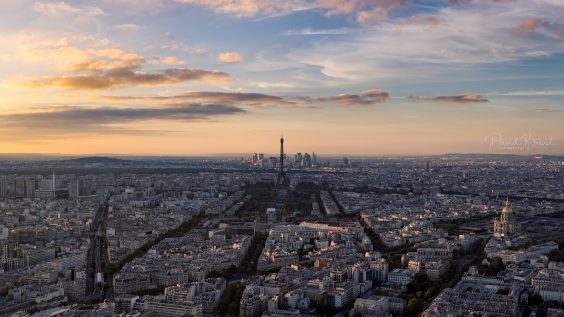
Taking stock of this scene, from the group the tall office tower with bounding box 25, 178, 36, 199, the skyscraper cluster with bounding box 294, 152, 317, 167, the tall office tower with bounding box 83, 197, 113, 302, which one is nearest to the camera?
the tall office tower with bounding box 83, 197, 113, 302

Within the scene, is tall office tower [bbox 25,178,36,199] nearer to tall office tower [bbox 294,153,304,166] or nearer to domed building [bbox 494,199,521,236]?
domed building [bbox 494,199,521,236]

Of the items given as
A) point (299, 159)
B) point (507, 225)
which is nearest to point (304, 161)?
point (299, 159)

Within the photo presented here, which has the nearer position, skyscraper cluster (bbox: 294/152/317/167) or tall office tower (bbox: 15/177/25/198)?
tall office tower (bbox: 15/177/25/198)

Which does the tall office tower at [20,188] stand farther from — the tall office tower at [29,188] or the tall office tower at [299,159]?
the tall office tower at [299,159]

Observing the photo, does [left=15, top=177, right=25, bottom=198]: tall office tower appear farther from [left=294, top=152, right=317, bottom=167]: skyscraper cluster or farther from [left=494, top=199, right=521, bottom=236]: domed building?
[left=294, top=152, right=317, bottom=167]: skyscraper cluster

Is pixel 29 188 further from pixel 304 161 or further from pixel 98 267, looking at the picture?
pixel 304 161

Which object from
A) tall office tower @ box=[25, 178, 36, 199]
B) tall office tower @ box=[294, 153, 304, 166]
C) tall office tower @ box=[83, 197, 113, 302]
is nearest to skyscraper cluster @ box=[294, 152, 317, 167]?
tall office tower @ box=[294, 153, 304, 166]

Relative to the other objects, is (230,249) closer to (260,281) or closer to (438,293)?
(260,281)

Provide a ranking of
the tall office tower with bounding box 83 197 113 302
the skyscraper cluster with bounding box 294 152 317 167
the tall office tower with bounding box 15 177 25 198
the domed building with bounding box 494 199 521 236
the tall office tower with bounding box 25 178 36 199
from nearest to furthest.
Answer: the tall office tower with bounding box 83 197 113 302
the domed building with bounding box 494 199 521 236
the tall office tower with bounding box 15 177 25 198
the tall office tower with bounding box 25 178 36 199
the skyscraper cluster with bounding box 294 152 317 167

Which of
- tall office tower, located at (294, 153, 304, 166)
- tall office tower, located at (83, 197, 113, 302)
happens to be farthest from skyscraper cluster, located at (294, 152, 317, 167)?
tall office tower, located at (83, 197, 113, 302)

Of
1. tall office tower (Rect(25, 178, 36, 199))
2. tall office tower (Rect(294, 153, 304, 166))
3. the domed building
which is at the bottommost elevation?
the domed building

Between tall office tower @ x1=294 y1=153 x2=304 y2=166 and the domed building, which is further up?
tall office tower @ x1=294 y1=153 x2=304 y2=166

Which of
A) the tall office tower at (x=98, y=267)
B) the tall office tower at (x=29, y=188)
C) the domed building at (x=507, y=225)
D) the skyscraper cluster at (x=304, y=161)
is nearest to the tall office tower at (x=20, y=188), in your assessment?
the tall office tower at (x=29, y=188)

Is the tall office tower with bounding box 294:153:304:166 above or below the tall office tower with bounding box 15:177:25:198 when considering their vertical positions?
above
